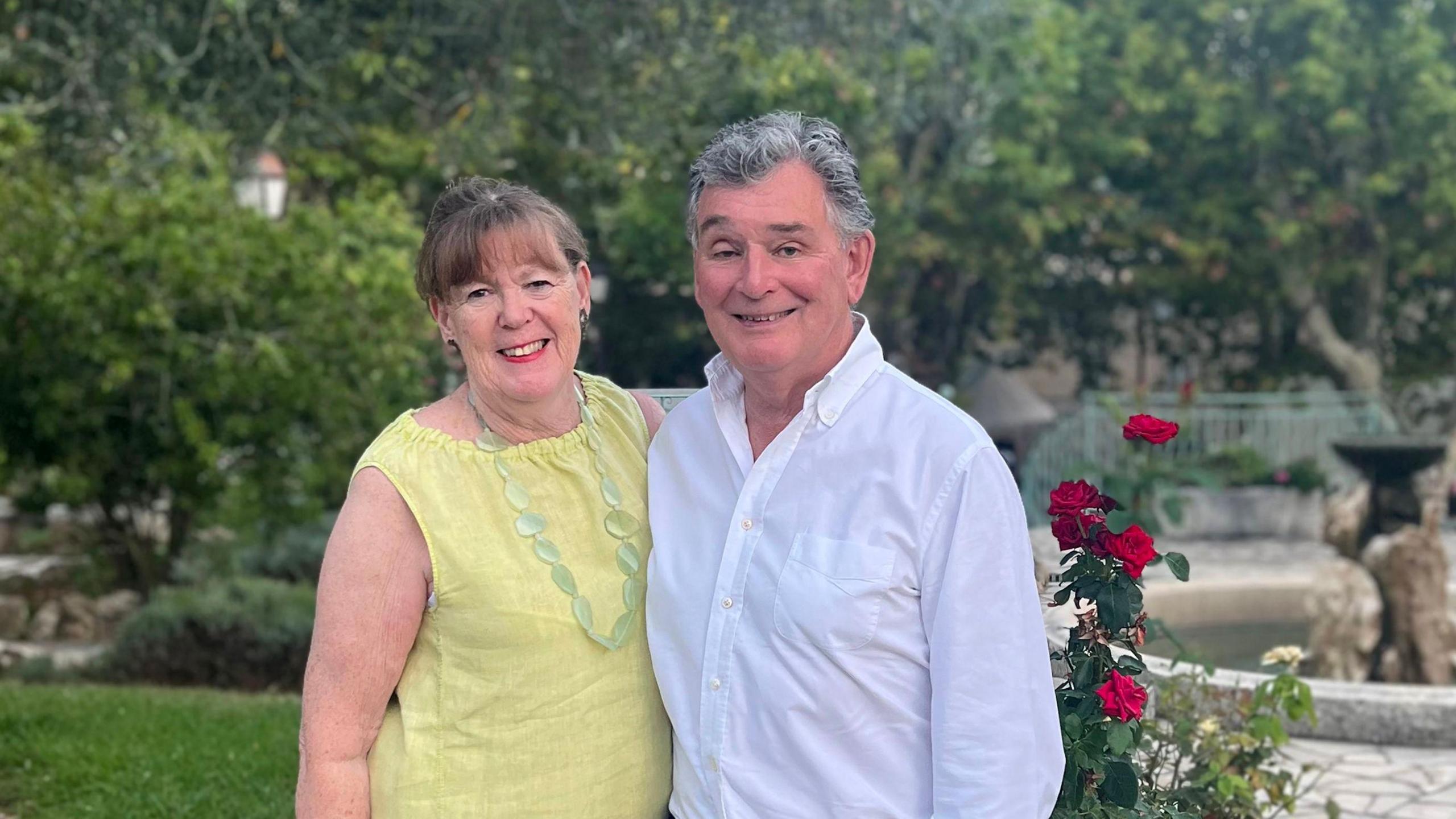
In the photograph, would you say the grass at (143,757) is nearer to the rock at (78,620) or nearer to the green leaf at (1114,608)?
the green leaf at (1114,608)

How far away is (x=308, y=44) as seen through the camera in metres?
6.92

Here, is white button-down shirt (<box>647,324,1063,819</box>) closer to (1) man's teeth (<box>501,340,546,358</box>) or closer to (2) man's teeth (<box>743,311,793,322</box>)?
(2) man's teeth (<box>743,311,793,322</box>)

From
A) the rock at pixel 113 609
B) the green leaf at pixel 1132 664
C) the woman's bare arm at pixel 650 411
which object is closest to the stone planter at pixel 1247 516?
the rock at pixel 113 609

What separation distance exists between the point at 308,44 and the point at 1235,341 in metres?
14.1

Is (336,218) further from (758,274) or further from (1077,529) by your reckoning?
(758,274)

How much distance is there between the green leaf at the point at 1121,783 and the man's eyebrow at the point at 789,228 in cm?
124

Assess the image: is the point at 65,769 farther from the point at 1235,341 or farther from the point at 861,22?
the point at 1235,341

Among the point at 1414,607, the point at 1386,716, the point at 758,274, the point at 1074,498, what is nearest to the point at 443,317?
the point at 758,274

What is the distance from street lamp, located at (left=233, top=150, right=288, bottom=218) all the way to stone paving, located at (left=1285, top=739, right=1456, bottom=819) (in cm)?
602

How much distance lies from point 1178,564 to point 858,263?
1.23m

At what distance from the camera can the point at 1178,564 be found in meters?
2.78

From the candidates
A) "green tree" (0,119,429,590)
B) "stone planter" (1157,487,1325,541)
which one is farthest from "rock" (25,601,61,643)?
"stone planter" (1157,487,1325,541)

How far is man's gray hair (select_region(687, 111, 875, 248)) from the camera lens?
178cm

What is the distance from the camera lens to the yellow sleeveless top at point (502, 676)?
1865 millimetres
